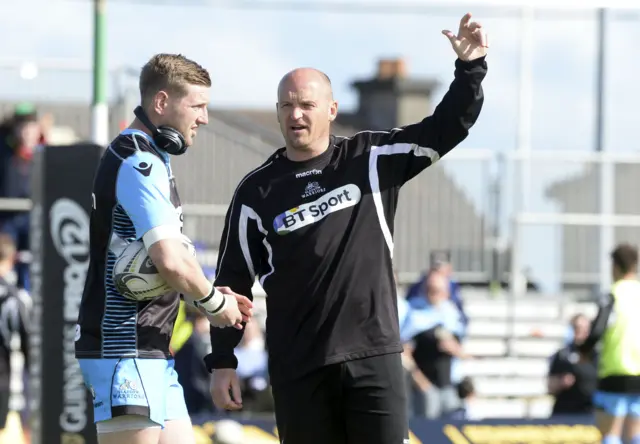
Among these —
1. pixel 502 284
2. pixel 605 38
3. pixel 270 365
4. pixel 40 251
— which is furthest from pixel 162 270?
pixel 605 38

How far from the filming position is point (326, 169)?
18.2 feet

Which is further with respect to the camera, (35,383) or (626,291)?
(626,291)

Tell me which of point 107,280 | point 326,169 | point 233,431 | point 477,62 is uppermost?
point 477,62

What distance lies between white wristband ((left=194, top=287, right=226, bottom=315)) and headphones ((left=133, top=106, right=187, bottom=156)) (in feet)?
1.94

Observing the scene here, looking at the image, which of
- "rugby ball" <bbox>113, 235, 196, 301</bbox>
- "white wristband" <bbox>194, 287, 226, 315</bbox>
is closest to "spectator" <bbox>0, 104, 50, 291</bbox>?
"rugby ball" <bbox>113, 235, 196, 301</bbox>

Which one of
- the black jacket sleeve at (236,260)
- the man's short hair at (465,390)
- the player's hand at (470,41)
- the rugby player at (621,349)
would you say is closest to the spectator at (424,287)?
the man's short hair at (465,390)

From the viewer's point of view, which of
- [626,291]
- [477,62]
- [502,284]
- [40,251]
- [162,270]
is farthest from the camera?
[502,284]

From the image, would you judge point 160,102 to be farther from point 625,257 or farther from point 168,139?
point 625,257

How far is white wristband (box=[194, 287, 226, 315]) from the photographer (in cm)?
509

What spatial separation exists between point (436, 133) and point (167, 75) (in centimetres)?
115

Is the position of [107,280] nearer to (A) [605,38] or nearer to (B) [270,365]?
(B) [270,365]

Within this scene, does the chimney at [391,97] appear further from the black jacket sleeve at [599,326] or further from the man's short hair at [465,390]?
the black jacket sleeve at [599,326]

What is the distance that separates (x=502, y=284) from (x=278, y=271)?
35.1ft

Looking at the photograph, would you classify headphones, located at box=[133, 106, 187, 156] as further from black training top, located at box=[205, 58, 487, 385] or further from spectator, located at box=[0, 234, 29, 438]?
spectator, located at box=[0, 234, 29, 438]
